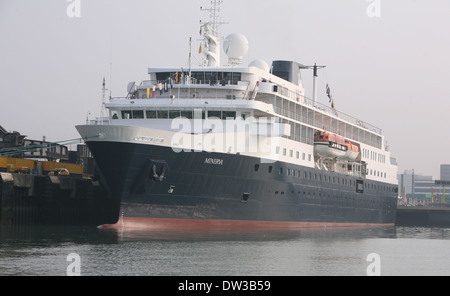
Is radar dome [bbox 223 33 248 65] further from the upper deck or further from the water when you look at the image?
the water

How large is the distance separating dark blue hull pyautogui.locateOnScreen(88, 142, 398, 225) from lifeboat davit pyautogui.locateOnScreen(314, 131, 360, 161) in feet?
7.66

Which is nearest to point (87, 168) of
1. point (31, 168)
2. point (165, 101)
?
point (31, 168)

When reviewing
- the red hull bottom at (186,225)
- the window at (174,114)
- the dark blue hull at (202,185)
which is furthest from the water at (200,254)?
the window at (174,114)

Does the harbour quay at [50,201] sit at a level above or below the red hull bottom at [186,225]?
above

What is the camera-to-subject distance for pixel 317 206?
48531mm

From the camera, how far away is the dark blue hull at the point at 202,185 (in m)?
34.7

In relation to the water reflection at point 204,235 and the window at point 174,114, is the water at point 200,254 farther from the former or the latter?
the window at point 174,114

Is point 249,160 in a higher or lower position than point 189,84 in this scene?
lower

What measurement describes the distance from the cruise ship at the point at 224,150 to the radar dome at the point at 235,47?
7cm

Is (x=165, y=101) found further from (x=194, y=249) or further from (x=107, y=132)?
(x=194, y=249)

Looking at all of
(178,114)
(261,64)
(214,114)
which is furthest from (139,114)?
(261,64)

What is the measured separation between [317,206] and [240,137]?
11914 millimetres

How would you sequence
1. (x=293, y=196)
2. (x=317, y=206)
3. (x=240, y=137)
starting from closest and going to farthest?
1. (x=240, y=137)
2. (x=293, y=196)
3. (x=317, y=206)

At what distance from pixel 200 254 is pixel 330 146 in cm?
2416
